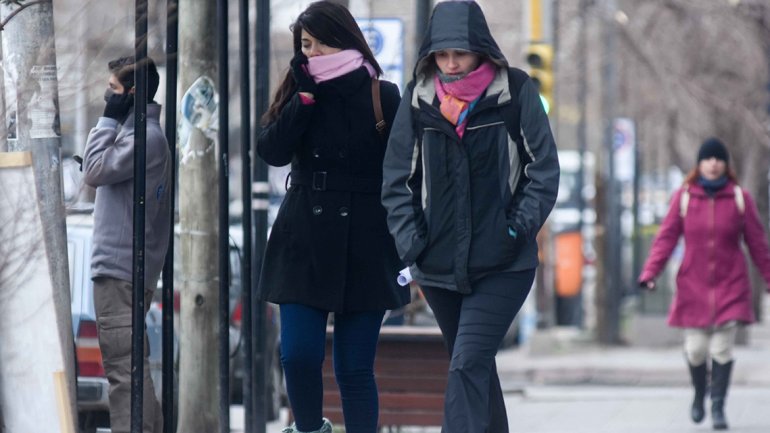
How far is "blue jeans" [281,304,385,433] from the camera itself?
564 cm

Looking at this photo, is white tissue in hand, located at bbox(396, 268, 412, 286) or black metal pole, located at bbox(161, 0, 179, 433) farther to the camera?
black metal pole, located at bbox(161, 0, 179, 433)

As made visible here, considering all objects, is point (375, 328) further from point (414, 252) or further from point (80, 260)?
point (80, 260)

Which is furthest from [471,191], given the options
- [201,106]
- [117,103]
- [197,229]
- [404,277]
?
[201,106]

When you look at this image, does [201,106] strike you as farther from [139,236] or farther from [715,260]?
[715,260]

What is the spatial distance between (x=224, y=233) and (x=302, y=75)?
3.49 feet

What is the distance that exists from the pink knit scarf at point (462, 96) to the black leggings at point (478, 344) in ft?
1.83

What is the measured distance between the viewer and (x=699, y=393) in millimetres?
9586

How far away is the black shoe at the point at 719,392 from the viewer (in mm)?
9391

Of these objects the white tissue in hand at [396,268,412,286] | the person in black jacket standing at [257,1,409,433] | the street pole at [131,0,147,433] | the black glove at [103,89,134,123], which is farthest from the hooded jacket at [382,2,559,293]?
the black glove at [103,89,134,123]

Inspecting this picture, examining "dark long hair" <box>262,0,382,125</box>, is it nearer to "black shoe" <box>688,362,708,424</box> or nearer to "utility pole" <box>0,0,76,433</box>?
"utility pole" <box>0,0,76,433</box>

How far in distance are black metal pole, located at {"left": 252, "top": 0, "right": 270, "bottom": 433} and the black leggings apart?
7.32ft

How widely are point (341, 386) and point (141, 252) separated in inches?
34.7

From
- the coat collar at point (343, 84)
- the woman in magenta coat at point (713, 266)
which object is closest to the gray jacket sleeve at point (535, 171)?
the coat collar at point (343, 84)

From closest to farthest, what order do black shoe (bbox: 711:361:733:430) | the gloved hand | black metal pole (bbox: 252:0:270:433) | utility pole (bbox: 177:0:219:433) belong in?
the gloved hand < utility pole (bbox: 177:0:219:433) < black metal pole (bbox: 252:0:270:433) < black shoe (bbox: 711:361:733:430)
